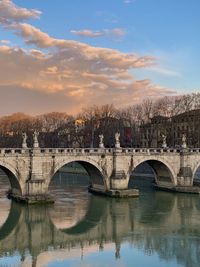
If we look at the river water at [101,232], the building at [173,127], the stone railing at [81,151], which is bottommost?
the river water at [101,232]

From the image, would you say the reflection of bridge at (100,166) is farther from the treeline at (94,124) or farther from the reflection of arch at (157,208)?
the treeline at (94,124)

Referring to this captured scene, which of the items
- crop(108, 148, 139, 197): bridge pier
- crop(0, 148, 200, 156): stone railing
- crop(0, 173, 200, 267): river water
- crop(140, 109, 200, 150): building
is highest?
crop(140, 109, 200, 150): building

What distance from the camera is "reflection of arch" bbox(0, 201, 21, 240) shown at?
21.6 metres

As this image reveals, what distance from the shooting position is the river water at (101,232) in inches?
666

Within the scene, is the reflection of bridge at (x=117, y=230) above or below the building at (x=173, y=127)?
below

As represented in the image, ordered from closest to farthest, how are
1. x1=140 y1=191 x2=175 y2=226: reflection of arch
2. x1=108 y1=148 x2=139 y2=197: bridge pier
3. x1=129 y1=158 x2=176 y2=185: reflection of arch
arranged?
1. x1=140 y1=191 x2=175 y2=226: reflection of arch
2. x1=108 y1=148 x2=139 y2=197: bridge pier
3. x1=129 y1=158 x2=176 y2=185: reflection of arch

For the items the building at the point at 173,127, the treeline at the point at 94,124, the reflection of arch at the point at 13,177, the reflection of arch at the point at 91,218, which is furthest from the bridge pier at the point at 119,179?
the building at the point at 173,127

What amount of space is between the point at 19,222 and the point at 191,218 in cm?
976

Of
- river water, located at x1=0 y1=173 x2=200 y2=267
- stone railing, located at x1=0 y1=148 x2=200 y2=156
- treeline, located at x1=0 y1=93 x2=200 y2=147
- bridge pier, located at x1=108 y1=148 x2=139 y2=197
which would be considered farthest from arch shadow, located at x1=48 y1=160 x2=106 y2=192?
treeline, located at x1=0 y1=93 x2=200 y2=147

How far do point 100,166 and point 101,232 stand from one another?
9930mm

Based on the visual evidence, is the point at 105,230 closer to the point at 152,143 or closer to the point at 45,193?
the point at 45,193

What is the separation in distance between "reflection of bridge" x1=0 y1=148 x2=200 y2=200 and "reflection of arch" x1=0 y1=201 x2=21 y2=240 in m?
0.90

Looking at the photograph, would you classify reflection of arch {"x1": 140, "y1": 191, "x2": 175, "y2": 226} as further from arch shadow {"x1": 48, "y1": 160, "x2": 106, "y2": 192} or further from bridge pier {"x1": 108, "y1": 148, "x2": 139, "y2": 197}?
arch shadow {"x1": 48, "y1": 160, "x2": 106, "y2": 192}

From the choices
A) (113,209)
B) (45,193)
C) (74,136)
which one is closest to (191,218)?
(113,209)
